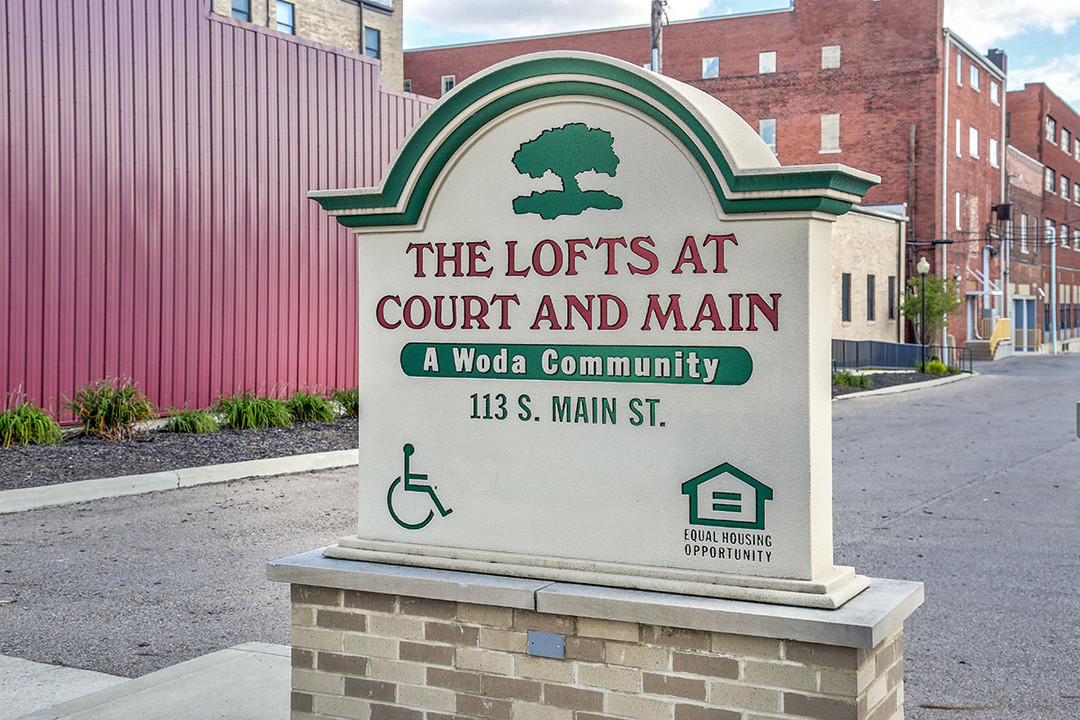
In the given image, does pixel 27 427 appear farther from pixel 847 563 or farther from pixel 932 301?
pixel 932 301

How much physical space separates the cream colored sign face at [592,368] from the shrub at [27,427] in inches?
407

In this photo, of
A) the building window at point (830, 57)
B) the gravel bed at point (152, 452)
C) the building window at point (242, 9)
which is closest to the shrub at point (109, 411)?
the gravel bed at point (152, 452)

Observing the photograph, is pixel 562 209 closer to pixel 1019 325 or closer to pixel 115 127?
pixel 115 127

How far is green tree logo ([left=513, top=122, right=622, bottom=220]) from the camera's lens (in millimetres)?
4012

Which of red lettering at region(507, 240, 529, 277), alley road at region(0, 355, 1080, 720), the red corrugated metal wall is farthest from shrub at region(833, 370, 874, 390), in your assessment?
red lettering at region(507, 240, 529, 277)

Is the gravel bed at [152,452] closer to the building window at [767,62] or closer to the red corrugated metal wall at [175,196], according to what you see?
the red corrugated metal wall at [175,196]

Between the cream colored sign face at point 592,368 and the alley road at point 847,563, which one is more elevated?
the cream colored sign face at point 592,368

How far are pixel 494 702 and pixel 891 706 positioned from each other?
53.1 inches

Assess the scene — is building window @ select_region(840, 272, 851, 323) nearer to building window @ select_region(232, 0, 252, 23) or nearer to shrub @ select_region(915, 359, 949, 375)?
shrub @ select_region(915, 359, 949, 375)

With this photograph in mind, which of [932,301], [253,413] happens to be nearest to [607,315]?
[253,413]

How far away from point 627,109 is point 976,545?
6466 millimetres

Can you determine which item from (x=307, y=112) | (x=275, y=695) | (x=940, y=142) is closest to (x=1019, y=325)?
(x=940, y=142)

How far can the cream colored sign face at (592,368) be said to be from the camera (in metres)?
3.74

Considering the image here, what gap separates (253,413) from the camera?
52.4 ft
